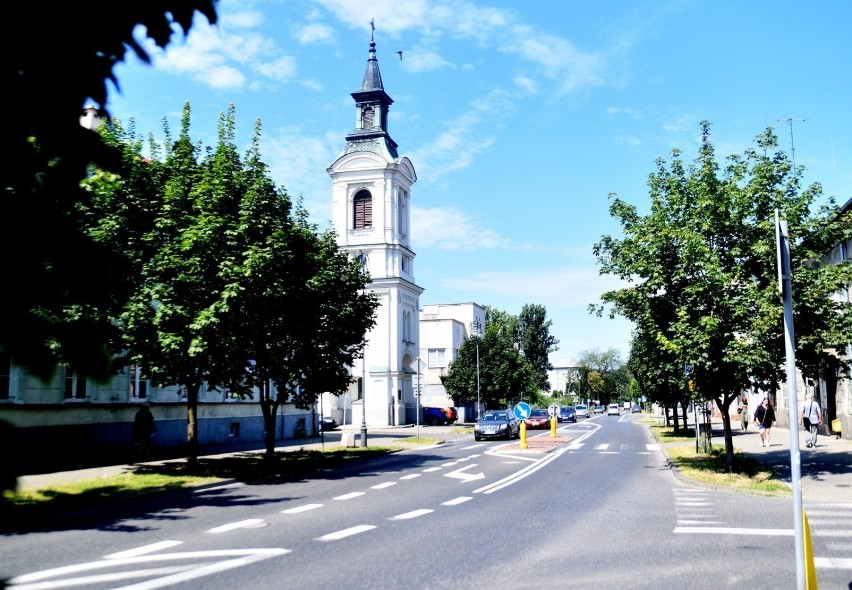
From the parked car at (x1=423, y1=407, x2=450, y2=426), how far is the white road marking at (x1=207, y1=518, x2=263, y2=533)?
4897cm

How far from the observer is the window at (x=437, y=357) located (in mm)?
78000

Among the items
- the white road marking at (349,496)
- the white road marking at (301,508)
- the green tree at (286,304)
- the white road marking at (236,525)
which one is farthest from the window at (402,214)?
the white road marking at (236,525)

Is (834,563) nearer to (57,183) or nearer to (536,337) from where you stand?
(57,183)

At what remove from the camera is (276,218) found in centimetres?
2039

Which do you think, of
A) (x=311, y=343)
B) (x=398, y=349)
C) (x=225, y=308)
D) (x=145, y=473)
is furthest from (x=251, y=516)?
(x=398, y=349)

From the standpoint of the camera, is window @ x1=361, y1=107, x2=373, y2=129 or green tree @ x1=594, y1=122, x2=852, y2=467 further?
window @ x1=361, y1=107, x2=373, y2=129

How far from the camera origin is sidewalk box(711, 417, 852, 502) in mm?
13703

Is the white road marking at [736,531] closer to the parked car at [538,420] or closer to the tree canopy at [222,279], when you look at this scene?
the tree canopy at [222,279]

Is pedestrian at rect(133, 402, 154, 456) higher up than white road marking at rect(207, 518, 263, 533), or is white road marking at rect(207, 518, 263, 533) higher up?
pedestrian at rect(133, 402, 154, 456)

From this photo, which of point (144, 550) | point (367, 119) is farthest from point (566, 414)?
point (144, 550)

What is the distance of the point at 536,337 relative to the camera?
Answer: 104 m

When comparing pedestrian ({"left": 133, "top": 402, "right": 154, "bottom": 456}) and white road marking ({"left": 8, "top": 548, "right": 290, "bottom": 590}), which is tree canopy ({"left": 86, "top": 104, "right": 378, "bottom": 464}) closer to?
pedestrian ({"left": 133, "top": 402, "right": 154, "bottom": 456})

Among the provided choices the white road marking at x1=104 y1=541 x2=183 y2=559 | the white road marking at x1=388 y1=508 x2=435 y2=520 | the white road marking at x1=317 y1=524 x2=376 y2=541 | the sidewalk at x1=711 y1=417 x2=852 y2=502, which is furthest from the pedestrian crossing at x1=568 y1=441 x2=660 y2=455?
the white road marking at x1=104 y1=541 x2=183 y2=559

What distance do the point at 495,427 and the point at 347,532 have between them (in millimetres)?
25626
